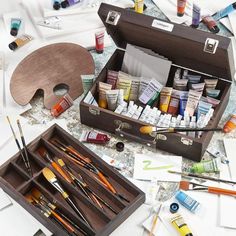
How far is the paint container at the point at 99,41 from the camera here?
1.72 metres

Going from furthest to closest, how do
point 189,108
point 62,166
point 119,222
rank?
1. point 189,108
2. point 62,166
3. point 119,222

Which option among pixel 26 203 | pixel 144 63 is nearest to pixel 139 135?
pixel 144 63

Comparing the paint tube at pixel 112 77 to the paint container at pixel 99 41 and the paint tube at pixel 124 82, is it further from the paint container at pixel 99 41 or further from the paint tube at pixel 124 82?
the paint container at pixel 99 41

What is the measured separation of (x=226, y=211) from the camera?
135 centimetres

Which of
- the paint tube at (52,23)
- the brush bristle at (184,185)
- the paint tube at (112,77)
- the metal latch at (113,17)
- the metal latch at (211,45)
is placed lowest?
the brush bristle at (184,185)

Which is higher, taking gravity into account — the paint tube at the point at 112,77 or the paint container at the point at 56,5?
the paint container at the point at 56,5

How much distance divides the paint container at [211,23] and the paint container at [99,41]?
1.34 ft

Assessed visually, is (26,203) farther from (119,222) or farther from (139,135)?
(139,135)

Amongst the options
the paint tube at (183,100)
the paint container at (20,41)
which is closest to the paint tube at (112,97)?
the paint tube at (183,100)

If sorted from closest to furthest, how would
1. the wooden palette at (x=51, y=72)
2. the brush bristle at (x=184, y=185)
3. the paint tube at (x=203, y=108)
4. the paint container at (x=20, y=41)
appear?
the brush bristle at (x=184, y=185), the paint tube at (x=203, y=108), the wooden palette at (x=51, y=72), the paint container at (x=20, y=41)

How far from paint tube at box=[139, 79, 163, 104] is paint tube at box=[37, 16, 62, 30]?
491 mm

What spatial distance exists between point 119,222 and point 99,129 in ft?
1.15

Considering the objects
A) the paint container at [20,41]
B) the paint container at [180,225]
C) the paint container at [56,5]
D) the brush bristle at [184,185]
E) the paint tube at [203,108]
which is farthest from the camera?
the paint container at [56,5]

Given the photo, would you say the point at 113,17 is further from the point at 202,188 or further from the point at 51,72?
the point at 202,188
